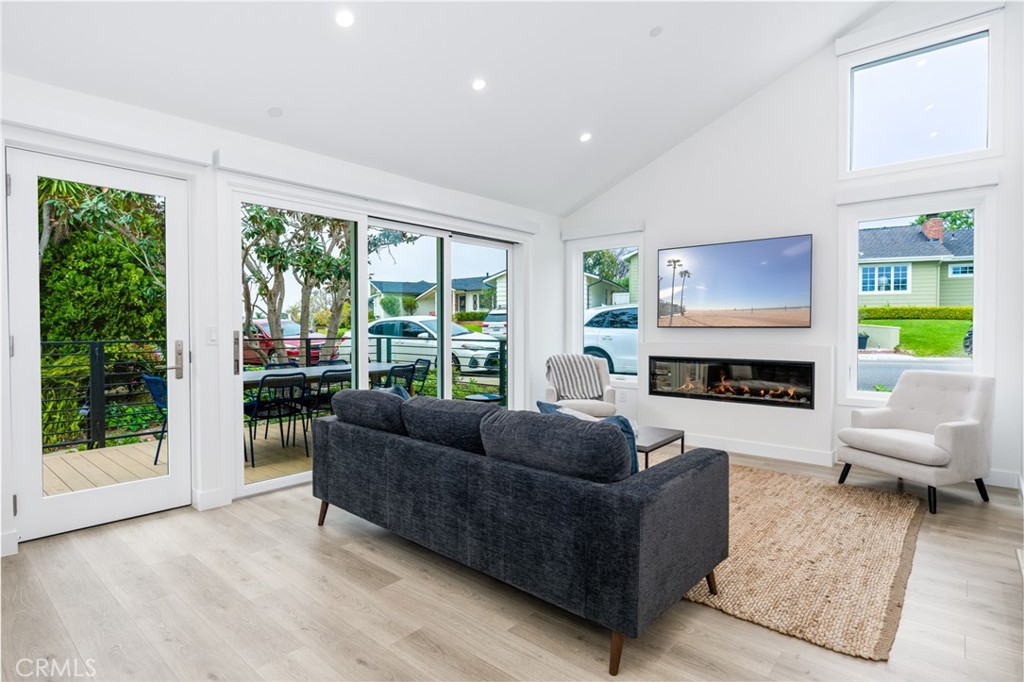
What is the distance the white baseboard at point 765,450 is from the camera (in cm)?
454

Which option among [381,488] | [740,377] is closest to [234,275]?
[381,488]

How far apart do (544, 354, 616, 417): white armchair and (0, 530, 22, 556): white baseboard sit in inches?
155

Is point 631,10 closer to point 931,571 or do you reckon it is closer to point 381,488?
point 381,488

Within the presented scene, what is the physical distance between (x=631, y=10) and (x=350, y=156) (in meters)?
2.26

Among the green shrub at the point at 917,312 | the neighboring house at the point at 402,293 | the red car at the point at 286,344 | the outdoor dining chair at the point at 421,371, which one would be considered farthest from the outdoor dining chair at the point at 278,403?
the green shrub at the point at 917,312

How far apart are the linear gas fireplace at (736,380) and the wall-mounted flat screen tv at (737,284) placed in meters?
0.37

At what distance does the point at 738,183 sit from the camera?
16.9 ft

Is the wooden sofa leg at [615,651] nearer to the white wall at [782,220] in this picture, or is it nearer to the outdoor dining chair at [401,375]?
the outdoor dining chair at [401,375]

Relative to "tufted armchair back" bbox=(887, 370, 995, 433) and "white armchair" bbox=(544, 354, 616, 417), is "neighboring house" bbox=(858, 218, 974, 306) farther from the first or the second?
"white armchair" bbox=(544, 354, 616, 417)

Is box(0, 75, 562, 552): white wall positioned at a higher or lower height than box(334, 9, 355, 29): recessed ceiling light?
lower

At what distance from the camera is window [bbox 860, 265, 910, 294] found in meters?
4.46

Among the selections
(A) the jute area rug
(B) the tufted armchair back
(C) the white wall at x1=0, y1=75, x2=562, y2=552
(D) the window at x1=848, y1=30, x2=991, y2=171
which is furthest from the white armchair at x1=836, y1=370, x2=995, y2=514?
(C) the white wall at x1=0, y1=75, x2=562, y2=552

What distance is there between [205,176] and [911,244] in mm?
5307

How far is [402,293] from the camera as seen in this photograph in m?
4.79
